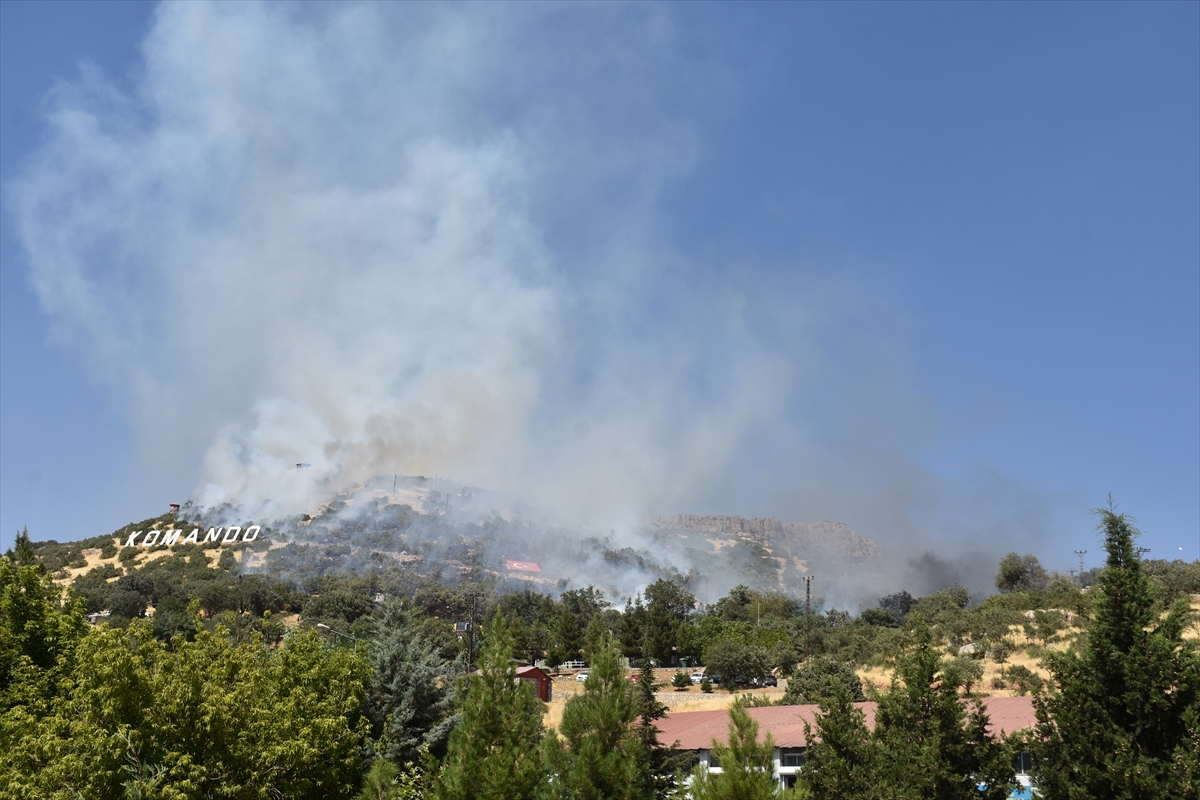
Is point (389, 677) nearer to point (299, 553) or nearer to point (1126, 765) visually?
point (1126, 765)

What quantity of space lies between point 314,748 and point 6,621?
1031 centimetres

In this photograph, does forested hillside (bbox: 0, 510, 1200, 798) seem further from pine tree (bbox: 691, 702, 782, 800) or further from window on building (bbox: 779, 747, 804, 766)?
window on building (bbox: 779, 747, 804, 766)

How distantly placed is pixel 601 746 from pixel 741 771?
3.18 metres

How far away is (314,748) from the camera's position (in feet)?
62.4

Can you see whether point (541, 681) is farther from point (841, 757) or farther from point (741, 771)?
point (741, 771)

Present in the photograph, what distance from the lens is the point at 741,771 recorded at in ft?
51.5

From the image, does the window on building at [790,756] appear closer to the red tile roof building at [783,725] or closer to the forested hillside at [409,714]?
the red tile roof building at [783,725]

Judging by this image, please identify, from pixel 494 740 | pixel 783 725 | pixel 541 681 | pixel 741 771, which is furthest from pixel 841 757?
pixel 541 681

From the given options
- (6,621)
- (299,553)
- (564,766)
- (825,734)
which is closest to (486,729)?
(564,766)

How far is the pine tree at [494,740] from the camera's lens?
57.2ft

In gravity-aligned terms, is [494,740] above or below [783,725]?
above

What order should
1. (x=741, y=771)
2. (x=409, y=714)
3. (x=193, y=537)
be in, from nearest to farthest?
(x=741, y=771)
(x=409, y=714)
(x=193, y=537)

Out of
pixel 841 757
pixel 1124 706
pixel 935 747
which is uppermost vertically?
pixel 1124 706

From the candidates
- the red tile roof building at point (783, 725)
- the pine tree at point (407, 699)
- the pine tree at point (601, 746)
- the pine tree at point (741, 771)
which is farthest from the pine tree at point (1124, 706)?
the pine tree at point (407, 699)
